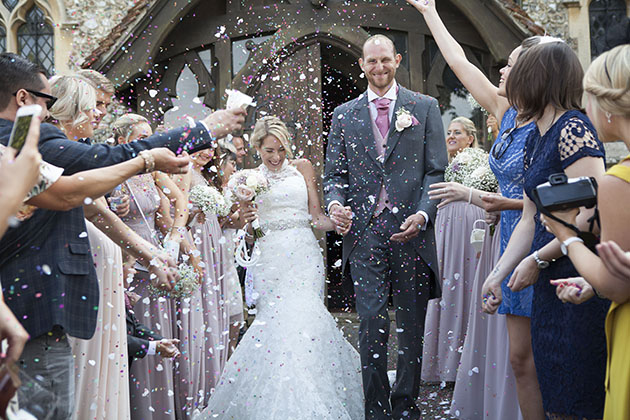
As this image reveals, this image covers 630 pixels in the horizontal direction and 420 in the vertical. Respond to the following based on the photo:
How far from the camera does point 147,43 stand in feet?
30.1

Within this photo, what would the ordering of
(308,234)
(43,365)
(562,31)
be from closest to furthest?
(43,365)
(308,234)
(562,31)

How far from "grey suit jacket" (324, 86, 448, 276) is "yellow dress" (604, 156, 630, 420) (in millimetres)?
2545

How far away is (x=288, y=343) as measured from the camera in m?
5.46

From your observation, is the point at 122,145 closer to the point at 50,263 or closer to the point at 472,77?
the point at 50,263

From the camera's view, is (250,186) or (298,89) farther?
(298,89)

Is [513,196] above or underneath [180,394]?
above

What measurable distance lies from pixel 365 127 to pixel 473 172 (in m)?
1.24

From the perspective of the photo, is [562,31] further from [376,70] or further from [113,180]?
[113,180]

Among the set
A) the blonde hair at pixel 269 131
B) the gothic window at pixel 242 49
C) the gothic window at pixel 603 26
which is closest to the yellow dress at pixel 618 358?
the blonde hair at pixel 269 131

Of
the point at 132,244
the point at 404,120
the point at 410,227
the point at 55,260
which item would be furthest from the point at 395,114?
the point at 55,260

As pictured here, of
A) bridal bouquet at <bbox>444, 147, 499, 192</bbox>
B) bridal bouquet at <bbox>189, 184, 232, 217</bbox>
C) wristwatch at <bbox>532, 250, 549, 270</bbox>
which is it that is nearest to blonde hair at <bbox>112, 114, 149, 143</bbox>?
bridal bouquet at <bbox>189, 184, 232, 217</bbox>

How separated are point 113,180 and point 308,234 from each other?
3.31 meters

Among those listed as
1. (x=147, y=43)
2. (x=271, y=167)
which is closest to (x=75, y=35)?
(x=147, y=43)

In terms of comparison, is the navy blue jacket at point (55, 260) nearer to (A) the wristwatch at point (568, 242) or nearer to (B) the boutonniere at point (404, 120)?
(A) the wristwatch at point (568, 242)
